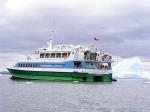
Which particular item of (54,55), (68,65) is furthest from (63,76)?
(54,55)

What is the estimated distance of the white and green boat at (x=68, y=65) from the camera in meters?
94.4

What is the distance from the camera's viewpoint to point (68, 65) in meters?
94.4

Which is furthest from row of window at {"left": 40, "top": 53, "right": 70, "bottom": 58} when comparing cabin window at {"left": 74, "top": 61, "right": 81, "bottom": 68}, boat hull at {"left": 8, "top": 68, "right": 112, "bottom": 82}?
boat hull at {"left": 8, "top": 68, "right": 112, "bottom": 82}

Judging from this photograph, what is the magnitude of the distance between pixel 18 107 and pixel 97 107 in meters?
7.20

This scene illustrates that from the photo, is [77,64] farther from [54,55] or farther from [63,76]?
[54,55]

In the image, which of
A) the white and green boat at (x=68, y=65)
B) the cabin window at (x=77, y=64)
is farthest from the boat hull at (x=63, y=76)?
the cabin window at (x=77, y=64)

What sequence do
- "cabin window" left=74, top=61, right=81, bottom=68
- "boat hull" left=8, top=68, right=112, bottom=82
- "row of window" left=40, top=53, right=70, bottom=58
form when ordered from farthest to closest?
1. "row of window" left=40, top=53, right=70, bottom=58
2. "cabin window" left=74, top=61, right=81, bottom=68
3. "boat hull" left=8, top=68, right=112, bottom=82

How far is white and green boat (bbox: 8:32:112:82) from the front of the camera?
94.4 metres

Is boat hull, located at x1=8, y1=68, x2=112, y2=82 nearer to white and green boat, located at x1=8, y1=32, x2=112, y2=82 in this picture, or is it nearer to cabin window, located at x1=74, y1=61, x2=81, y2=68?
white and green boat, located at x1=8, y1=32, x2=112, y2=82

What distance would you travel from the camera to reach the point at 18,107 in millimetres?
39906

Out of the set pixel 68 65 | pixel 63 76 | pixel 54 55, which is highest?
pixel 54 55

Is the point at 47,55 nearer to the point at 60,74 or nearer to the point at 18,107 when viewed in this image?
the point at 60,74

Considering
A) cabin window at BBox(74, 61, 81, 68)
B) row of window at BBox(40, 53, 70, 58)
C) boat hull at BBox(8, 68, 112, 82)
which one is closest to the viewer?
boat hull at BBox(8, 68, 112, 82)

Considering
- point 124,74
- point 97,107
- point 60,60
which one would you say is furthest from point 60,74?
point 97,107
